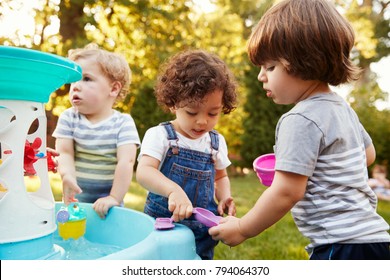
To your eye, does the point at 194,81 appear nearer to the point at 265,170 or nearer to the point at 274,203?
the point at 265,170

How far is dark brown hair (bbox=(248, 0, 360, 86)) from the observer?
147 cm

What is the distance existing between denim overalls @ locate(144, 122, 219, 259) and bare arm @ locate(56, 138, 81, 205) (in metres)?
0.47

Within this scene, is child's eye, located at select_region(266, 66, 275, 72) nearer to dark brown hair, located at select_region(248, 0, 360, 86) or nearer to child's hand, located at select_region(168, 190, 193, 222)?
dark brown hair, located at select_region(248, 0, 360, 86)

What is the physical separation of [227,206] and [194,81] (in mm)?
617

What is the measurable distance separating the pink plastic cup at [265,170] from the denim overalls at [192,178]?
0.24 metres

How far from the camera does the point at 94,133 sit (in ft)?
7.99

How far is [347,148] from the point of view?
1468 millimetres

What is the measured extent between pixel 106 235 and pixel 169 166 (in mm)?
465

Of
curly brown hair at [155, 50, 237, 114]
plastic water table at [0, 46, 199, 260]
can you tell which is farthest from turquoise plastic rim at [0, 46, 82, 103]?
curly brown hair at [155, 50, 237, 114]

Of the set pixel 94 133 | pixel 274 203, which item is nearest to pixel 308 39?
pixel 274 203

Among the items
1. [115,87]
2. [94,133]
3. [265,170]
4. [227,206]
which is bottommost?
[227,206]

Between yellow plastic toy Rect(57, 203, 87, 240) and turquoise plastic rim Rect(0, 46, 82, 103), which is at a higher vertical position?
turquoise plastic rim Rect(0, 46, 82, 103)

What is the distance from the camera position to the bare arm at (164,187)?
171 centimetres

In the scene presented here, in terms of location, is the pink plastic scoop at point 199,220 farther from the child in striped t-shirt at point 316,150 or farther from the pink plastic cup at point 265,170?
the pink plastic cup at point 265,170
